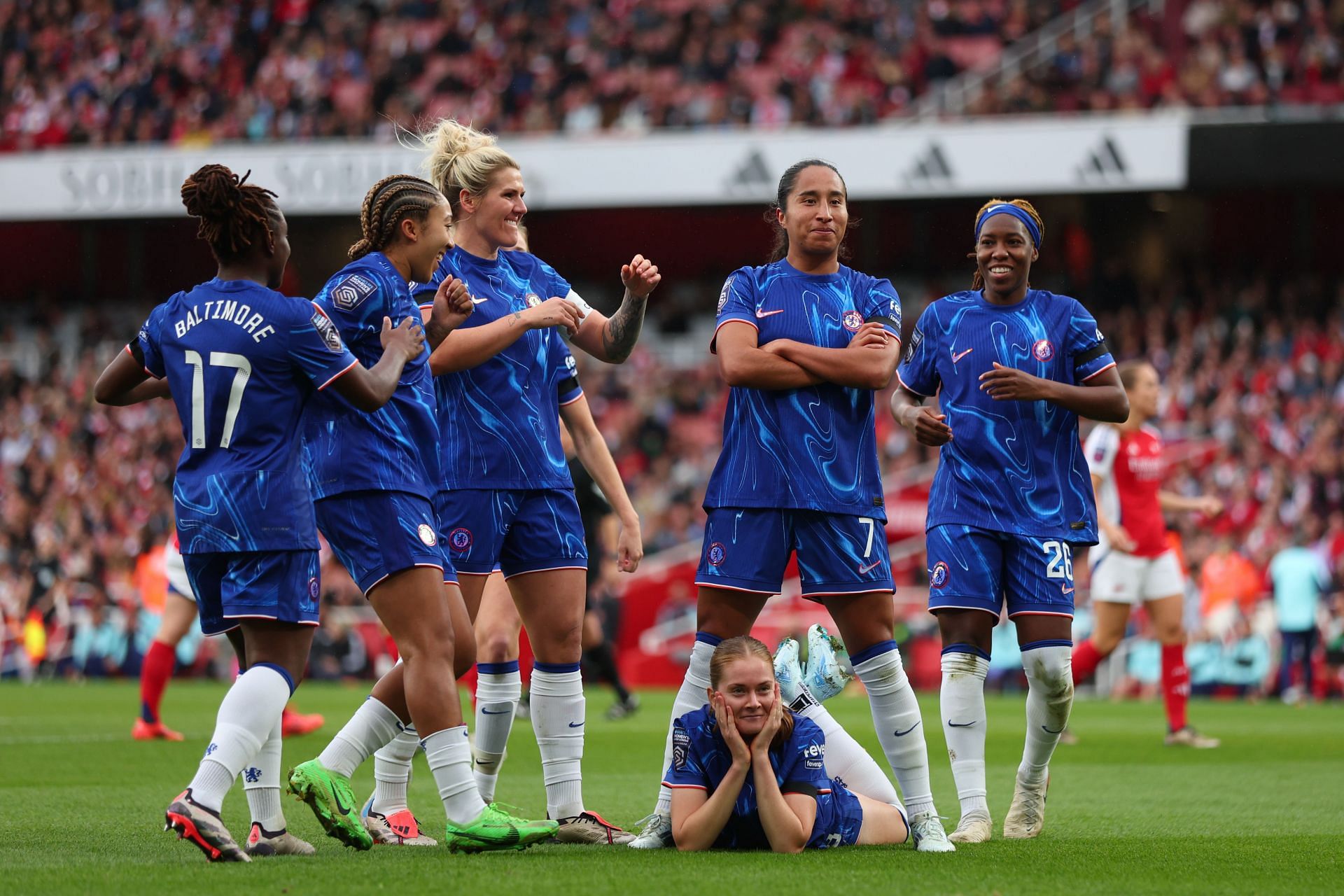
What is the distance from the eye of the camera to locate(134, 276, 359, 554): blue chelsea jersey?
15.9 feet

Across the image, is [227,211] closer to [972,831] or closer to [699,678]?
[699,678]

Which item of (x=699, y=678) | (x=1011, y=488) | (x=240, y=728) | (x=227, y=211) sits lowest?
(x=240, y=728)

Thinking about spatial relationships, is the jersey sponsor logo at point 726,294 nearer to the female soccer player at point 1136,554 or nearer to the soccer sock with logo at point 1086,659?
the female soccer player at point 1136,554

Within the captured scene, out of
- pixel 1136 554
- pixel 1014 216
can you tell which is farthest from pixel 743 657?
pixel 1136 554

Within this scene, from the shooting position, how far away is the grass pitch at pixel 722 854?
4559mm

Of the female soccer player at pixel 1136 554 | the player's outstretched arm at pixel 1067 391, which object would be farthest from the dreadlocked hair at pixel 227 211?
the female soccer player at pixel 1136 554

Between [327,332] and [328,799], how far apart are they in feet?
4.56

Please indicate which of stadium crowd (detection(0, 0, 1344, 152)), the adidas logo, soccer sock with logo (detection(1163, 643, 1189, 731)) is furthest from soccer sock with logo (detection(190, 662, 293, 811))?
stadium crowd (detection(0, 0, 1344, 152))

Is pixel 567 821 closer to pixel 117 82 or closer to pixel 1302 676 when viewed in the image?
pixel 1302 676

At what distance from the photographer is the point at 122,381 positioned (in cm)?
518

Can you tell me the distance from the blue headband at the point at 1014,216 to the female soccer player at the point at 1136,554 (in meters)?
4.37

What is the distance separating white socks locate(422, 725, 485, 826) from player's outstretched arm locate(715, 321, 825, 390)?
4.73ft

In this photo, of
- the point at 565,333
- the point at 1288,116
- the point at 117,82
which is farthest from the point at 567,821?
the point at 117,82

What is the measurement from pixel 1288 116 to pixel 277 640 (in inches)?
766
